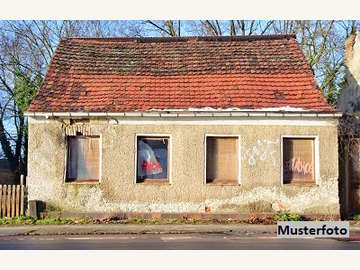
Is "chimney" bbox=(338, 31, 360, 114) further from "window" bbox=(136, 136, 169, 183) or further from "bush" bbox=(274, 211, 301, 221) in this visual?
"window" bbox=(136, 136, 169, 183)

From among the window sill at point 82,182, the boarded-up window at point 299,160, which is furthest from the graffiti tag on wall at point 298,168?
the window sill at point 82,182

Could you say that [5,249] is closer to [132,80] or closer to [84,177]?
[84,177]

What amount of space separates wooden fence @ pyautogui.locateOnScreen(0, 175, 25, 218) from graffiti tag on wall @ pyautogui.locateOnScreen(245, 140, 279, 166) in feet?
22.4

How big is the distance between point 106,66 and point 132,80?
123 cm

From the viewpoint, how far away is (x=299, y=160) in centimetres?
1556

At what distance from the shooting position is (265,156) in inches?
607

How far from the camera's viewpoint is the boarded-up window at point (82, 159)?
15.7m

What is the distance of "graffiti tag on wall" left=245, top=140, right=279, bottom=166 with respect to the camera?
15398mm

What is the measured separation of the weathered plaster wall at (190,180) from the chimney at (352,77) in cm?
416

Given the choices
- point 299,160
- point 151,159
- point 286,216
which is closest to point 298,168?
point 299,160

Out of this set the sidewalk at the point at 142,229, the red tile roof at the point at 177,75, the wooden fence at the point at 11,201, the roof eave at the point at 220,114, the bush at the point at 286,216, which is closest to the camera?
the sidewalk at the point at 142,229

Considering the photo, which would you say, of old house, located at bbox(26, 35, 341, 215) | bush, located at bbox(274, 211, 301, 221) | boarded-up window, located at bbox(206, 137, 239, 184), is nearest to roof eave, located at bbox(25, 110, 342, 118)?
old house, located at bbox(26, 35, 341, 215)

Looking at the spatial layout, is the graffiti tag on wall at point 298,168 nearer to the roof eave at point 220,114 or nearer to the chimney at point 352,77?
the roof eave at point 220,114

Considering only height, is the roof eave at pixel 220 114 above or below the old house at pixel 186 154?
above
